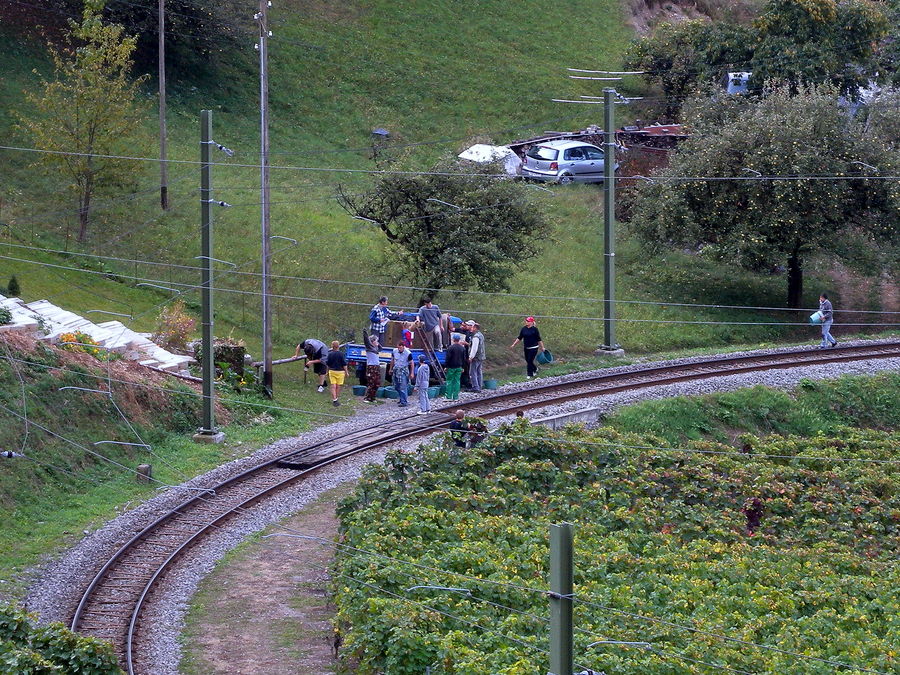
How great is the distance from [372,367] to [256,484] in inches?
241

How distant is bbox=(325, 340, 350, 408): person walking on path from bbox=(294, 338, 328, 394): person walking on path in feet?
4.47

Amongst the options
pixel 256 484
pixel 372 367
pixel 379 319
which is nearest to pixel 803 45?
pixel 379 319

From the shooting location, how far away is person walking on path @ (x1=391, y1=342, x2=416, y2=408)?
88.3 feet

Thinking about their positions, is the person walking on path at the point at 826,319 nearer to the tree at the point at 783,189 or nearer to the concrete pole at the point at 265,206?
the tree at the point at 783,189

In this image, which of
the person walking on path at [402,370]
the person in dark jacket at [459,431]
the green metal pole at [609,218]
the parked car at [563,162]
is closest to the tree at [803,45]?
the parked car at [563,162]

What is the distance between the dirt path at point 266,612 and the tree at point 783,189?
2080cm

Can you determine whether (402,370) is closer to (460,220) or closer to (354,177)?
(460,220)

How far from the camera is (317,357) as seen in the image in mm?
29609

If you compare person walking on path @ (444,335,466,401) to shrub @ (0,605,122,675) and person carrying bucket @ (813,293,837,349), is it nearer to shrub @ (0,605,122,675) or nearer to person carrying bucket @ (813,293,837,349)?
person carrying bucket @ (813,293,837,349)

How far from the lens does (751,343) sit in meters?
37.2

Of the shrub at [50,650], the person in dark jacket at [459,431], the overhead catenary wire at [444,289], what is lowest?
the shrub at [50,650]

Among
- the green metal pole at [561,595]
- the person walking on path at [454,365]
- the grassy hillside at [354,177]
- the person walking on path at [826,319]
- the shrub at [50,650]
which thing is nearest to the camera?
the green metal pole at [561,595]

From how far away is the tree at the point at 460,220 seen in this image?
3269 cm

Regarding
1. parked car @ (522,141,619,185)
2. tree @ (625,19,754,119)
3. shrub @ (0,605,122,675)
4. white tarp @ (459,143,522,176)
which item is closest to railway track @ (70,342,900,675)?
shrub @ (0,605,122,675)
